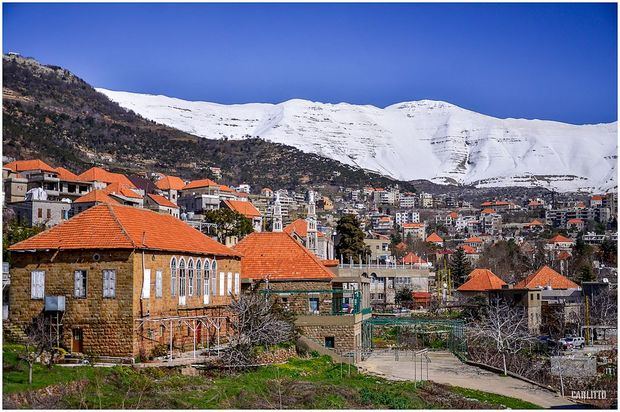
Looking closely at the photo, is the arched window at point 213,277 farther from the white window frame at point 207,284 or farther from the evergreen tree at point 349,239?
the evergreen tree at point 349,239

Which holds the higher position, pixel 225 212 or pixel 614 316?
pixel 225 212

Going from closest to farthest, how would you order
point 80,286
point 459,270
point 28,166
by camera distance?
1. point 80,286
2. point 28,166
3. point 459,270

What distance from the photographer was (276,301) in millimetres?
36594

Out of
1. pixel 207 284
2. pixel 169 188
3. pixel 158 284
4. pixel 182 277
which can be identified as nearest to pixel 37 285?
pixel 158 284

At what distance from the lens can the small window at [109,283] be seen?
28.2 m

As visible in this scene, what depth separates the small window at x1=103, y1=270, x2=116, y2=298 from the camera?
28.2m

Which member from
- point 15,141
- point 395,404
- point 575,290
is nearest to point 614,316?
point 575,290

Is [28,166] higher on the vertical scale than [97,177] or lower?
higher

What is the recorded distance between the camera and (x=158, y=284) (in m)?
29.7

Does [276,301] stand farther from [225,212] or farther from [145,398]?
[225,212]

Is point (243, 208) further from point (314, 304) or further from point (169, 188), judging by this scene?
A: point (314, 304)

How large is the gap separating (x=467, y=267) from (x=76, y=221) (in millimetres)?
73123

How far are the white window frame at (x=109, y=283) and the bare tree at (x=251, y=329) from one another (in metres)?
3.69

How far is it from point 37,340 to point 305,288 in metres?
13.2
